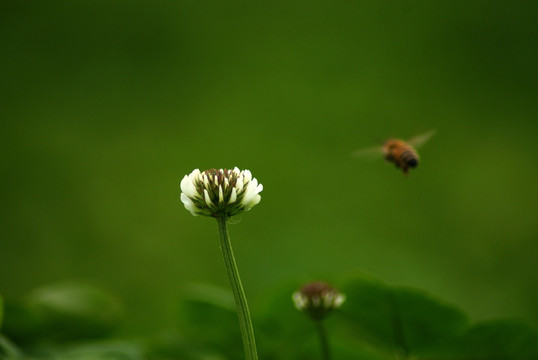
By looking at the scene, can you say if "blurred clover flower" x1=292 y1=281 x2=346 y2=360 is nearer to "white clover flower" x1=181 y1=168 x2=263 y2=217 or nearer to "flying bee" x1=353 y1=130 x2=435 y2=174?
"white clover flower" x1=181 y1=168 x2=263 y2=217

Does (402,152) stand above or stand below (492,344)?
above

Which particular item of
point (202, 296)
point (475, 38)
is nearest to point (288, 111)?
point (475, 38)

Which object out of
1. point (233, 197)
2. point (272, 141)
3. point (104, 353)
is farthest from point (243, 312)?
point (272, 141)

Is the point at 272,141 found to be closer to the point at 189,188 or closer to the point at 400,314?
the point at 400,314

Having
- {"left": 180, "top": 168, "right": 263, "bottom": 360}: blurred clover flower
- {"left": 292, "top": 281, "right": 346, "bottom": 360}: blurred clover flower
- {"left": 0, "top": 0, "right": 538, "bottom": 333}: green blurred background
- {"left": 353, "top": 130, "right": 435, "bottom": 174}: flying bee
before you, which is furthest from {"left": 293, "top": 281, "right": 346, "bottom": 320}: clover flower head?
{"left": 0, "top": 0, "right": 538, "bottom": 333}: green blurred background

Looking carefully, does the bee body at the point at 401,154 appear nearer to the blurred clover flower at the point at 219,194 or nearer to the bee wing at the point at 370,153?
the bee wing at the point at 370,153
